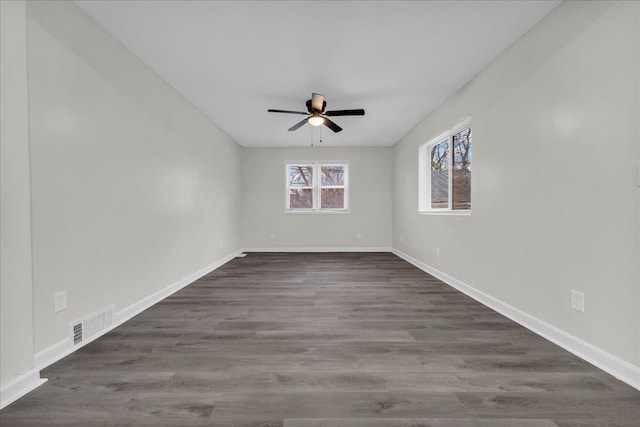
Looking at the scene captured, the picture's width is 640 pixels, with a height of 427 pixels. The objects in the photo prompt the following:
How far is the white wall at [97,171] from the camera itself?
173 centimetres

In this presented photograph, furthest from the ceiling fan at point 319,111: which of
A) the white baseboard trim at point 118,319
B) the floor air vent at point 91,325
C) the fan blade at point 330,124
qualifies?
the floor air vent at point 91,325

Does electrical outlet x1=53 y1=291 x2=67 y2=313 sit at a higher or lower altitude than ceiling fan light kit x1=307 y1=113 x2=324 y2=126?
lower

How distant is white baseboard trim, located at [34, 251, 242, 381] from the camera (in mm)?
1723

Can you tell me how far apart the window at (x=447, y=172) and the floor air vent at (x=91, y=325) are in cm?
364

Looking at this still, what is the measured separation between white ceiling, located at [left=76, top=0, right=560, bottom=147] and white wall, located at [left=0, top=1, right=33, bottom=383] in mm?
800

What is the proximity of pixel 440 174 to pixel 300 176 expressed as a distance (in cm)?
333

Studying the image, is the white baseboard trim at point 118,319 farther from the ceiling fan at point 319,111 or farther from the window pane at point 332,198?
the window pane at point 332,198

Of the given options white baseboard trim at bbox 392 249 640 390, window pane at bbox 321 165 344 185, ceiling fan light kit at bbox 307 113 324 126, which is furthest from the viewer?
window pane at bbox 321 165 344 185

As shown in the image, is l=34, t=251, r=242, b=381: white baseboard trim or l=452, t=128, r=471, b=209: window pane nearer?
l=34, t=251, r=242, b=381: white baseboard trim

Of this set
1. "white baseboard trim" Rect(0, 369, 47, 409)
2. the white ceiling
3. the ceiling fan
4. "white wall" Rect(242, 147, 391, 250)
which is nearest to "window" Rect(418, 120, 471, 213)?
the white ceiling

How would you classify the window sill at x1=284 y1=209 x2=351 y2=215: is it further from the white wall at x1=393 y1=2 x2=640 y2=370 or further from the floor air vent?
the floor air vent

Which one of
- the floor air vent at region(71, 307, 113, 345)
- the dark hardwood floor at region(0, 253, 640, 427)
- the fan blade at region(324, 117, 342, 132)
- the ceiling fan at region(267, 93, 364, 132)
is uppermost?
the ceiling fan at region(267, 93, 364, 132)

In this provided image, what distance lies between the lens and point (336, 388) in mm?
1510

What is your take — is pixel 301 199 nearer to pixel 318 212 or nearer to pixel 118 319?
pixel 318 212
